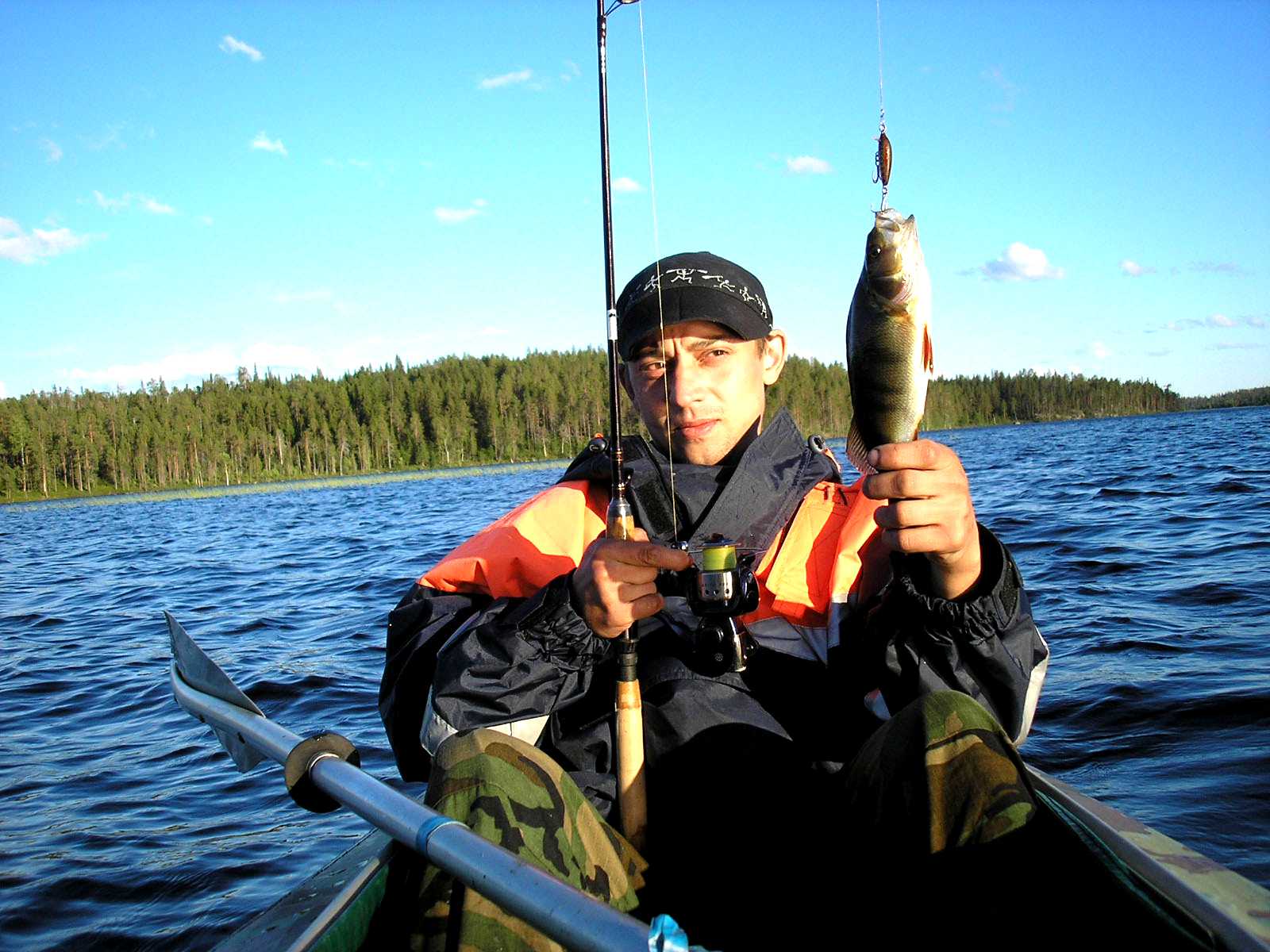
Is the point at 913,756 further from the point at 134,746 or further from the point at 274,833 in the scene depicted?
the point at 134,746

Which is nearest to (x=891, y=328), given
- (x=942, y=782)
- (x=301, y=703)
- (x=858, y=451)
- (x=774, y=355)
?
(x=858, y=451)

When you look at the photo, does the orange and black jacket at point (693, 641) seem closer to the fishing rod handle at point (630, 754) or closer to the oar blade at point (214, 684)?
the fishing rod handle at point (630, 754)

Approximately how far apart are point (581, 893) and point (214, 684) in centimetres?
290

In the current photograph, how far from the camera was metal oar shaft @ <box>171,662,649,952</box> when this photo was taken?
5.92 ft

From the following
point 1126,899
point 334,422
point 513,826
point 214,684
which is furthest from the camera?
point 334,422

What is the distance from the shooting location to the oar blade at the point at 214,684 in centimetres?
404

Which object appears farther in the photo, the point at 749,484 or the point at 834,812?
the point at 749,484

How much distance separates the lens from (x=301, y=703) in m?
8.19

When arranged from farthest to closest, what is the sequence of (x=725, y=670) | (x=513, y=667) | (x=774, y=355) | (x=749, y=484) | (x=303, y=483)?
(x=303, y=483), (x=774, y=355), (x=749, y=484), (x=513, y=667), (x=725, y=670)

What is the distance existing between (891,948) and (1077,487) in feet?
71.9

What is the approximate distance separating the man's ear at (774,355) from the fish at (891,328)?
174 centimetres

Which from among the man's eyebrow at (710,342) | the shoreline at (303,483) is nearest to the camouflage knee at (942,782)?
the man's eyebrow at (710,342)

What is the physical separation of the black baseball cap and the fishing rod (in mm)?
118

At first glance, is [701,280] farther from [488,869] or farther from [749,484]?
[488,869]
